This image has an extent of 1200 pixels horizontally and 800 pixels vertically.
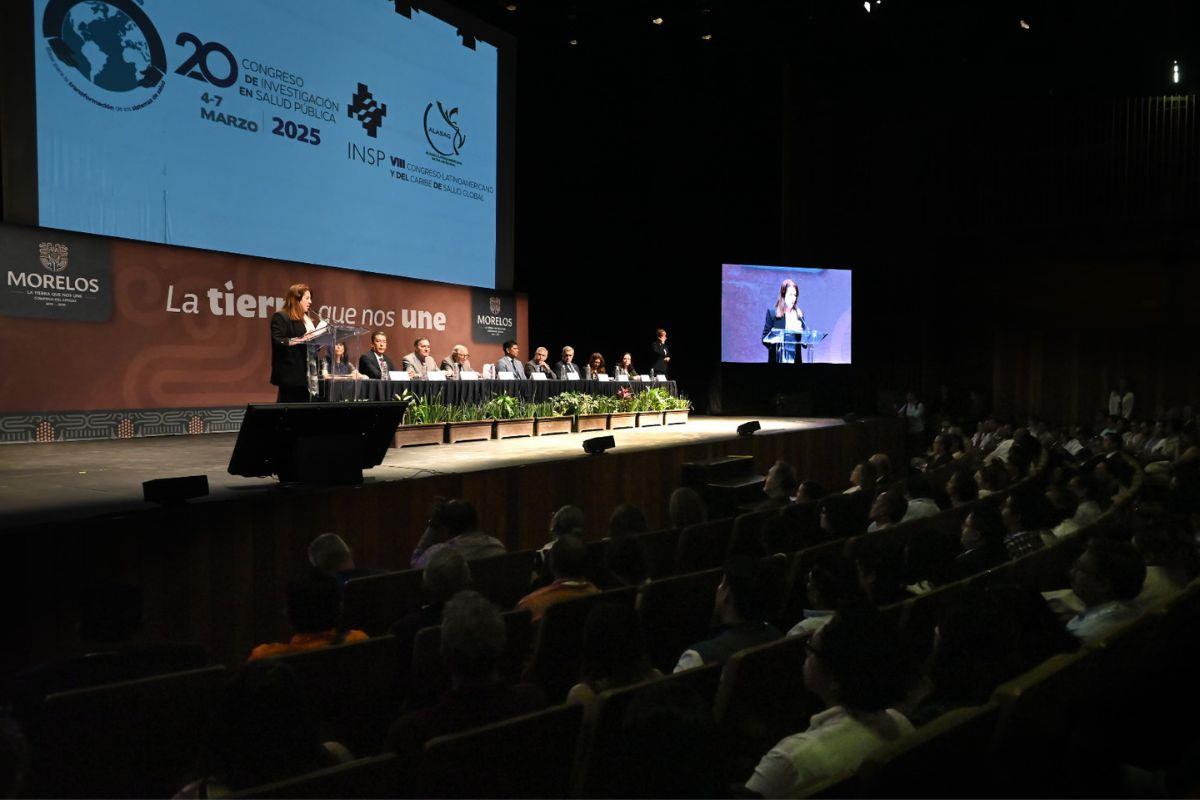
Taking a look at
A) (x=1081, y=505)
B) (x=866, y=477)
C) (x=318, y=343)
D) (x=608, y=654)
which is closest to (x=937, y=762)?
(x=608, y=654)

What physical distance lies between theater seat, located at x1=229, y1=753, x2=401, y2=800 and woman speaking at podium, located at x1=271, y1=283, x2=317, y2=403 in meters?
3.92

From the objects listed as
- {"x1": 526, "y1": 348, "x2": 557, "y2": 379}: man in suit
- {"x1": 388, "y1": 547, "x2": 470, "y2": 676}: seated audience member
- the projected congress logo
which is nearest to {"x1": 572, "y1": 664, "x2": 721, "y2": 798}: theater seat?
{"x1": 388, "y1": 547, "x2": 470, "y2": 676}: seated audience member

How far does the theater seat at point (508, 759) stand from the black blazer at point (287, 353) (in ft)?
12.9

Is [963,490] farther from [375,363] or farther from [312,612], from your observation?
[375,363]

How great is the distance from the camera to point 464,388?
7941 millimetres

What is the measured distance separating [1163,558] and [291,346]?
4.36m

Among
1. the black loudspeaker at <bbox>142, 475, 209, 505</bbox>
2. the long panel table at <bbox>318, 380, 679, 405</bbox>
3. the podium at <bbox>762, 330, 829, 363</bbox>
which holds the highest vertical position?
the podium at <bbox>762, 330, 829, 363</bbox>

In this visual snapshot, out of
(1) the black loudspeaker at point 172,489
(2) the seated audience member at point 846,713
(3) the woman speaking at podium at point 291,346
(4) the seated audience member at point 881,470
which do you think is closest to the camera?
(2) the seated audience member at point 846,713

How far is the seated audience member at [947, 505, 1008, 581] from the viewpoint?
3.52 m

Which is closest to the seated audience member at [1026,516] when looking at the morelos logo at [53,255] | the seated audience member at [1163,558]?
the seated audience member at [1163,558]

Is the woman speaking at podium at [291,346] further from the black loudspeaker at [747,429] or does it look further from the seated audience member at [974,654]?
the seated audience member at [974,654]

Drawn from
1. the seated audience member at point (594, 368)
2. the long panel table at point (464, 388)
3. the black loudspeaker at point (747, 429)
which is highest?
the seated audience member at point (594, 368)

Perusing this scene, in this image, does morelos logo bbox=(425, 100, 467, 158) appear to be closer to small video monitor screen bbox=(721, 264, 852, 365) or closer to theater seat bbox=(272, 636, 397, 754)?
small video monitor screen bbox=(721, 264, 852, 365)

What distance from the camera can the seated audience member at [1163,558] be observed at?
2.99 meters
